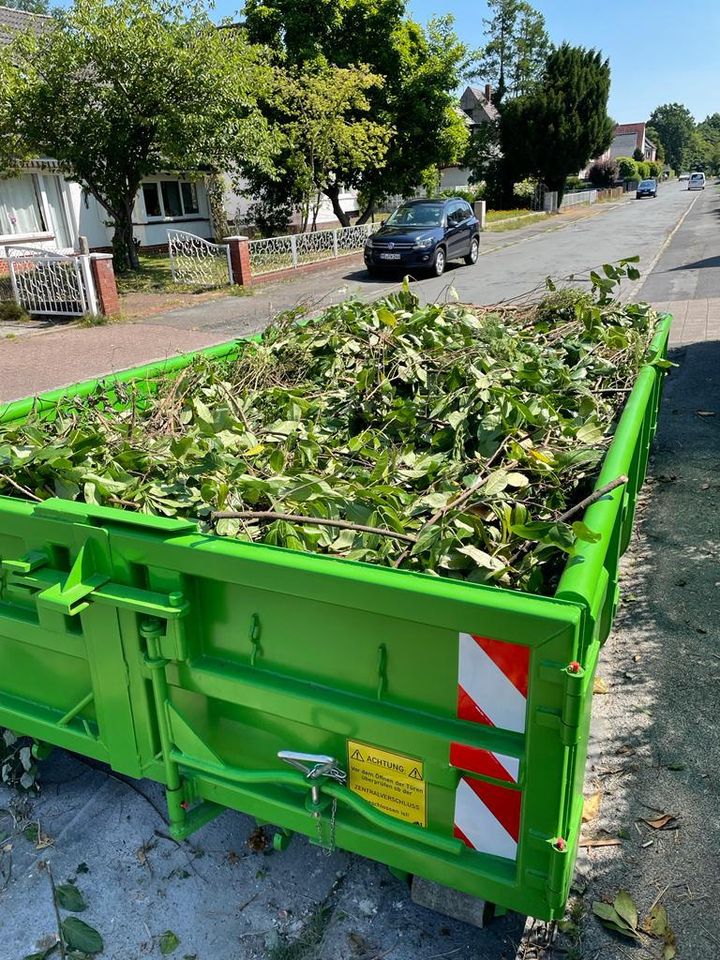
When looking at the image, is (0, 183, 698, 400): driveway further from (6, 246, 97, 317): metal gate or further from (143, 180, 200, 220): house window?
(143, 180, 200, 220): house window

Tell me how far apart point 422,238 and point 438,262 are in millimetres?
815

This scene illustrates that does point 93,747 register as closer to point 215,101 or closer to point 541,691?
point 541,691

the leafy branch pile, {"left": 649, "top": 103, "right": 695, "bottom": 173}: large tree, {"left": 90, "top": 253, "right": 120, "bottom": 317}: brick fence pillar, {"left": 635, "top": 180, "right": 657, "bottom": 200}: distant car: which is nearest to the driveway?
{"left": 90, "top": 253, "right": 120, "bottom": 317}: brick fence pillar

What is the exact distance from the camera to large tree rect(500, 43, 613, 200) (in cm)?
4597

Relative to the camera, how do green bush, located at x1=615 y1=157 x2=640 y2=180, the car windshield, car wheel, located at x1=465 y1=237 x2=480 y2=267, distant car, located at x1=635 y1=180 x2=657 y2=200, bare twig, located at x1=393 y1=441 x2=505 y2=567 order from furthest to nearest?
green bush, located at x1=615 y1=157 x2=640 y2=180, distant car, located at x1=635 y1=180 x2=657 y2=200, car wheel, located at x1=465 y1=237 x2=480 y2=267, the car windshield, bare twig, located at x1=393 y1=441 x2=505 y2=567

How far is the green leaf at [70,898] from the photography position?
245cm

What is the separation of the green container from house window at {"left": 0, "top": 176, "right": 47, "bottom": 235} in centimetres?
2110

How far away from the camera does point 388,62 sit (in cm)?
2572

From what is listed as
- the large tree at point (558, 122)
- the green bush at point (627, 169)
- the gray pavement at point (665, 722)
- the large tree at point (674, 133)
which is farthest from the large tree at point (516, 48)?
the large tree at point (674, 133)

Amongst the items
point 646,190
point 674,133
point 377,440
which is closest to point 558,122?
point 646,190

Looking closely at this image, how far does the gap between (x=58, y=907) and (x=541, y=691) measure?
6.03 feet

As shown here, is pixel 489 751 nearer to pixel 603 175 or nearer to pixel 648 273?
pixel 648 273

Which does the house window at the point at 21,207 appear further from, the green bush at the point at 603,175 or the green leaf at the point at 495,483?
the green bush at the point at 603,175

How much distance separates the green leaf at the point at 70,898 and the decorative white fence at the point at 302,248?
693 inches
